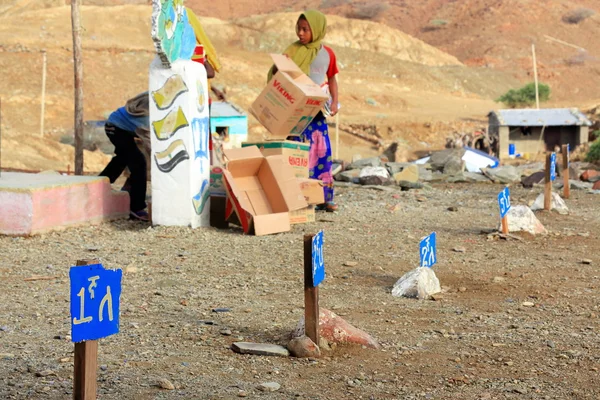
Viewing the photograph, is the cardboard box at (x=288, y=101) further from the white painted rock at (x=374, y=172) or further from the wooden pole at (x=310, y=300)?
the wooden pole at (x=310, y=300)

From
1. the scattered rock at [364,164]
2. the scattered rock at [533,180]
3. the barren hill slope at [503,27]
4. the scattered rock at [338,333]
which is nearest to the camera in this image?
the scattered rock at [338,333]

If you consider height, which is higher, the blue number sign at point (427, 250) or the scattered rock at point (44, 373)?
the blue number sign at point (427, 250)

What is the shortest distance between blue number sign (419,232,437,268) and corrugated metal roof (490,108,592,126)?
66.2 ft

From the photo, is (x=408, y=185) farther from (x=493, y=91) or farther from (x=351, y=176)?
(x=493, y=91)

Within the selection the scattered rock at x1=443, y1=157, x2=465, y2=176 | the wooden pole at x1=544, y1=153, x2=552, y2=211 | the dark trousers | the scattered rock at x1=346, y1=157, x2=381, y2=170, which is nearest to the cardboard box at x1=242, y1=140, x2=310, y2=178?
the dark trousers

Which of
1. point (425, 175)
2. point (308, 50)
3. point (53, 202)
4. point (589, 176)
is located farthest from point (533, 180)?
point (53, 202)

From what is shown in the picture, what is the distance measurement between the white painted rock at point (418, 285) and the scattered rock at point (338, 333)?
43.6 inches

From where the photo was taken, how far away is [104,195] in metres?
8.27

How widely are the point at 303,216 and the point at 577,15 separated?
6295cm

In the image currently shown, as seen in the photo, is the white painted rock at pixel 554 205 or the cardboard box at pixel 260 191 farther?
the white painted rock at pixel 554 205

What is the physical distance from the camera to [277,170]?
26.3 ft

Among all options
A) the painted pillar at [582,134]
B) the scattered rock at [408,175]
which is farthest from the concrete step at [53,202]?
the painted pillar at [582,134]

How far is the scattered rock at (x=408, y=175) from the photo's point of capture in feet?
42.9

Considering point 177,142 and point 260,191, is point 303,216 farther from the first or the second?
point 177,142
